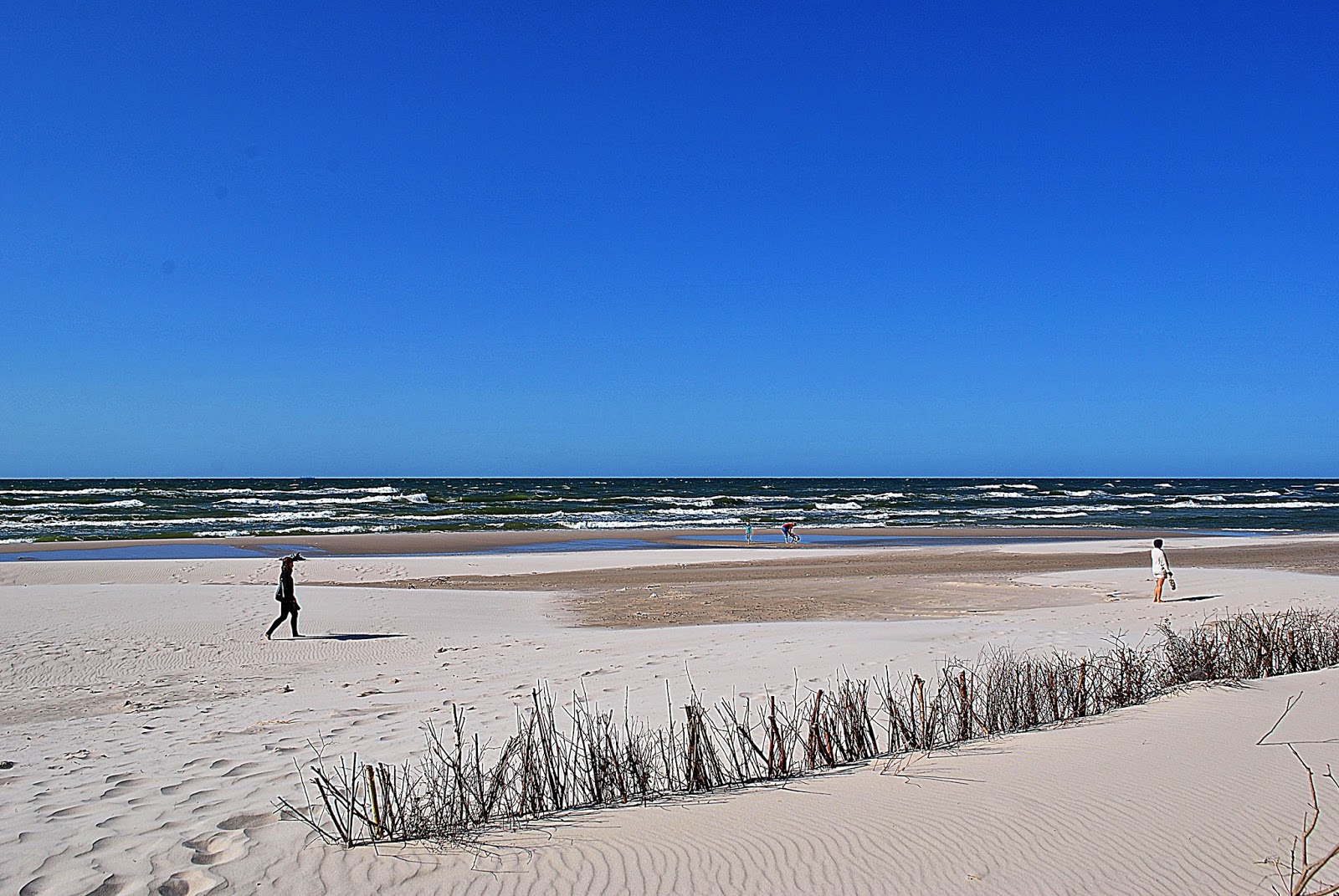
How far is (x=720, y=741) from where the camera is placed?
629 centimetres

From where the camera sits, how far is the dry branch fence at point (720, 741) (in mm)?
4957

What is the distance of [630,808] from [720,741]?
1.29 m

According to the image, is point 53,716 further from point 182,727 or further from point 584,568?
point 584,568

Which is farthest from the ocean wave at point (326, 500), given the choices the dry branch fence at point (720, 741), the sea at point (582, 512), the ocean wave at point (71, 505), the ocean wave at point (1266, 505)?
the dry branch fence at point (720, 741)

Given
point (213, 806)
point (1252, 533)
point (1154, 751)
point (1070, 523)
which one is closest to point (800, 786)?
point (1154, 751)

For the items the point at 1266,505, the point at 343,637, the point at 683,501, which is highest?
the point at 683,501

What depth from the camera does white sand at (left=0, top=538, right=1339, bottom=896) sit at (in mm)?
4250

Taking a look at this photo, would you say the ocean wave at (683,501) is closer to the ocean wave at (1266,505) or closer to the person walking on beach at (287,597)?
the ocean wave at (1266,505)

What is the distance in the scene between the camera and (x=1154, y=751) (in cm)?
618

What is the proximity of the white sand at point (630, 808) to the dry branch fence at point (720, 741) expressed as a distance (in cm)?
25

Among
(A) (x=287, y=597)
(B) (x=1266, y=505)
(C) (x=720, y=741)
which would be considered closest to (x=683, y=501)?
(B) (x=1266, y=505)

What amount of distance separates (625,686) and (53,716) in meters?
5.74

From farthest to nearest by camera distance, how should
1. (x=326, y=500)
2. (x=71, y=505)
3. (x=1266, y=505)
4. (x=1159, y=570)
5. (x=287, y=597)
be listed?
1. (x=1266, y=505)
2. (x=326, y=500)
3. (x=71, y=505)
4. (x=1159, y=570)
5. (x=287, y=597)

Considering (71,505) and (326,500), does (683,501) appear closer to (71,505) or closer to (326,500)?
(326,500)
